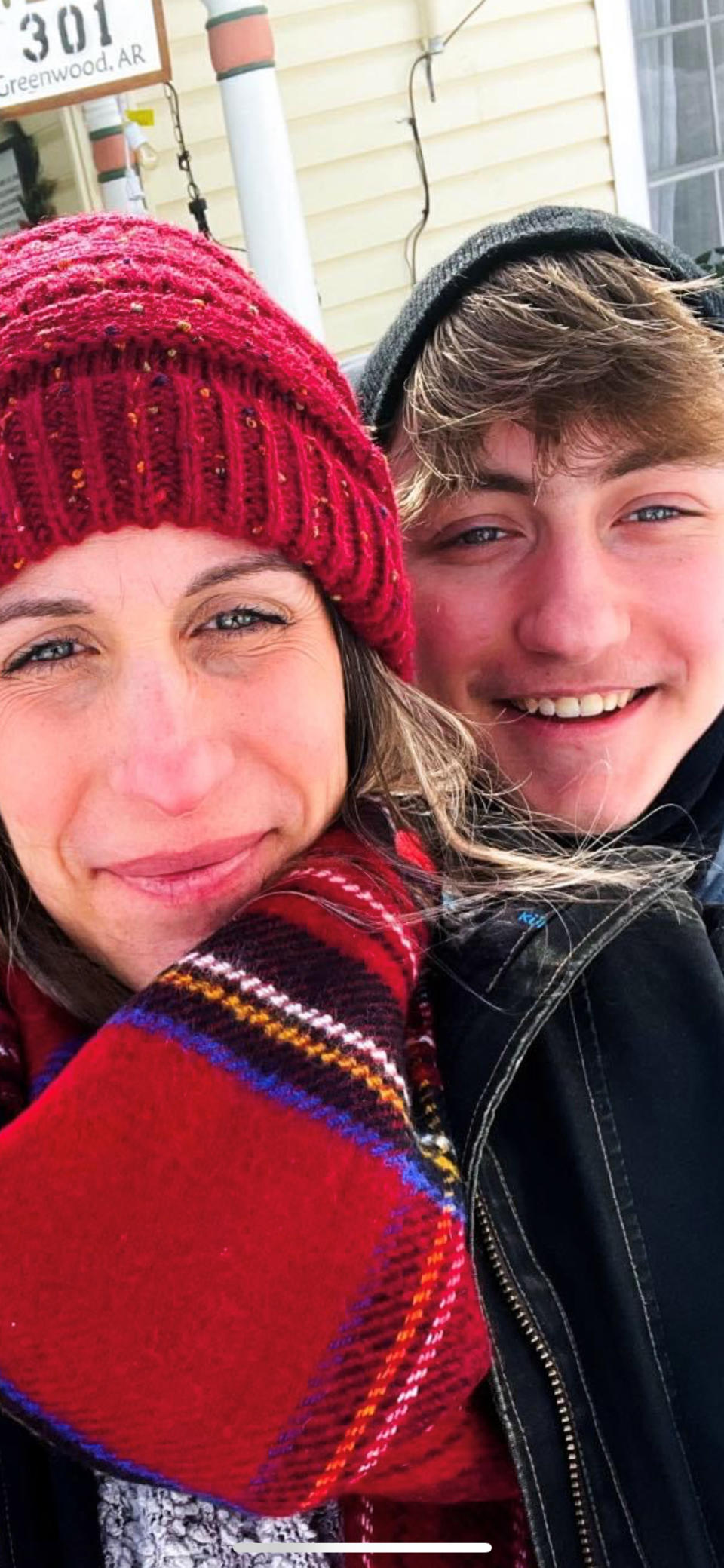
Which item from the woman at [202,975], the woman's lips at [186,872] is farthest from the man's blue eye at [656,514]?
the woman's lips at [186,872]

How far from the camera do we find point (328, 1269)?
1188 millimetres

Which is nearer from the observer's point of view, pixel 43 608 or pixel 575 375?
pixel 43 608

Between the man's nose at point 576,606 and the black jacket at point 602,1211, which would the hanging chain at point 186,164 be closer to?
the man's nose at point 576,606

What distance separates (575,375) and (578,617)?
0.99 feet

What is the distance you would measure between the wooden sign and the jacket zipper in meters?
2.78

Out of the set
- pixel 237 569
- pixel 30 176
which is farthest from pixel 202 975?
pixel 30 176

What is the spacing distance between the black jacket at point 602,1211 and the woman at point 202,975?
0.19 feet

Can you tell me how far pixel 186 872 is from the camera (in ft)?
4.62

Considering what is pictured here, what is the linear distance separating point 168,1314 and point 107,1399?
8 centimetres

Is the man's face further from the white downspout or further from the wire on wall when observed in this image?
the wire on wall

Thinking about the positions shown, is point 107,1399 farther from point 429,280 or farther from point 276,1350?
point 429,280

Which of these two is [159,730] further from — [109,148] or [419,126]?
[419,126]

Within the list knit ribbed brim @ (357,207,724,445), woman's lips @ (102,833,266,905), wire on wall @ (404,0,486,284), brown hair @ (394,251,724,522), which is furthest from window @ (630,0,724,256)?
woman's lips @ (102,833,266,905)

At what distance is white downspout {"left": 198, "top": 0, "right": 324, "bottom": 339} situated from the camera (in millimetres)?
3803
